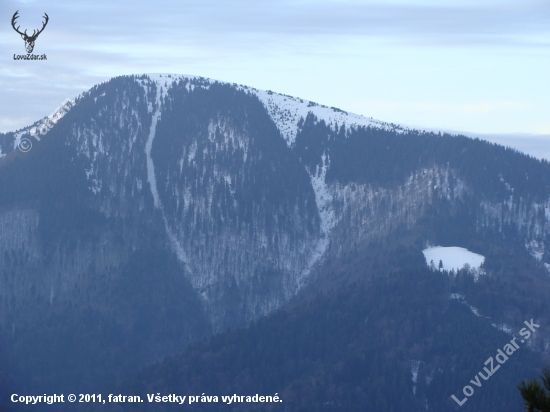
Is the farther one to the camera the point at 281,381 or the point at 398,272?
the point at 398,272

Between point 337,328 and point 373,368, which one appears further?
point 337,328

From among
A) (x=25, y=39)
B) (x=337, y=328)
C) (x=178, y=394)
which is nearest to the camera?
(x=25, y=39)

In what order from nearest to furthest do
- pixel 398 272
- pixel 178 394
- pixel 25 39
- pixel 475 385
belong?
1. pixel 25 39
2. pixel 475 385
3. pixel 178 394
4. pixel 398 272

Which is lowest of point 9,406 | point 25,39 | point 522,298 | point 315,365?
point 9,406

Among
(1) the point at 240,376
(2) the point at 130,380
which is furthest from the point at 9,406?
(1) the point at 240,376

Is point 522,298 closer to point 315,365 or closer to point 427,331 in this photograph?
point 427,331

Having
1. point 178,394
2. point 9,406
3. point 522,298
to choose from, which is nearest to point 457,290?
point 522,298

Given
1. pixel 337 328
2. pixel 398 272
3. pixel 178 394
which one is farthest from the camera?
pixel 398 272

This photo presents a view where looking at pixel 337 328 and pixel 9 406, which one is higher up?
pixel 337 328

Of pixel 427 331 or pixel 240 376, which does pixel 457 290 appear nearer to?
pixel 427 331
